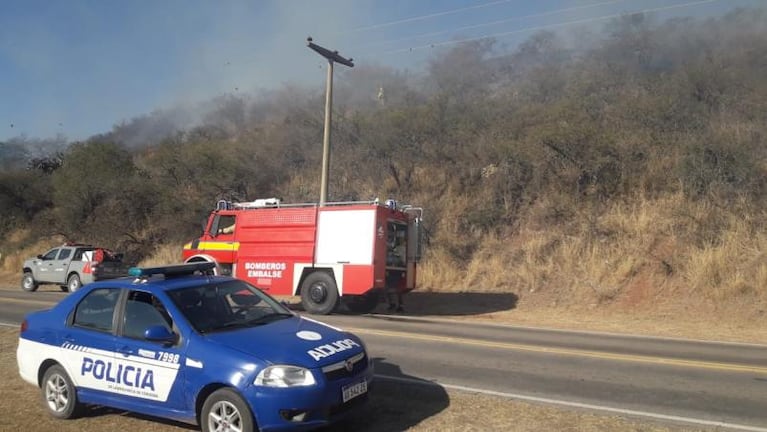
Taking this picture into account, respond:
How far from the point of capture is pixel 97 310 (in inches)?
250

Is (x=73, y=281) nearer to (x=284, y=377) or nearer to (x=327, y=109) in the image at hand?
(x=327, y=109)

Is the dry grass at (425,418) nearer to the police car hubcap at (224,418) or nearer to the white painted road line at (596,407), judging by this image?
the white painted road line at (596,407)

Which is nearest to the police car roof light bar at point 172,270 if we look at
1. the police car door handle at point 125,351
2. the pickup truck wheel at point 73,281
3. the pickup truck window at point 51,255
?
the police car door handle at point 125,351


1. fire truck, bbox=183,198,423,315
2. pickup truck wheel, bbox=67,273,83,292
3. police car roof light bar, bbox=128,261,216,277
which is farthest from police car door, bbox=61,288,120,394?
pickup truck wheel, bbox=67,273,83,292

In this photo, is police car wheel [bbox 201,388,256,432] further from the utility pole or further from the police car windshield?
the utility pole

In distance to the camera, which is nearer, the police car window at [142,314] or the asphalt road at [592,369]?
the police car window at [142,314]

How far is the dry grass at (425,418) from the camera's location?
19.3ft

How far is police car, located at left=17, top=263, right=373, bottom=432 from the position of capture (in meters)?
5.20

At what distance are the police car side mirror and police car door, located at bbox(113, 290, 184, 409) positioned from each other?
17 millimetres

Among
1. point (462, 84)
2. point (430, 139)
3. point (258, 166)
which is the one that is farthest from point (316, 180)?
point (462, 84)

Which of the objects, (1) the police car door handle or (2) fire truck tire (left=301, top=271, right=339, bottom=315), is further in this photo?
(2) fire truck tire (left=301, top=271, right=339, bottom=315)

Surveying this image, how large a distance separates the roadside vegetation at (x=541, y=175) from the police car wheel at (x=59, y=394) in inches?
545

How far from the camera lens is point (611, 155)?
22750 millimetres

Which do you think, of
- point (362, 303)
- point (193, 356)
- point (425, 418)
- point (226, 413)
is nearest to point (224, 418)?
point (226, 413)
